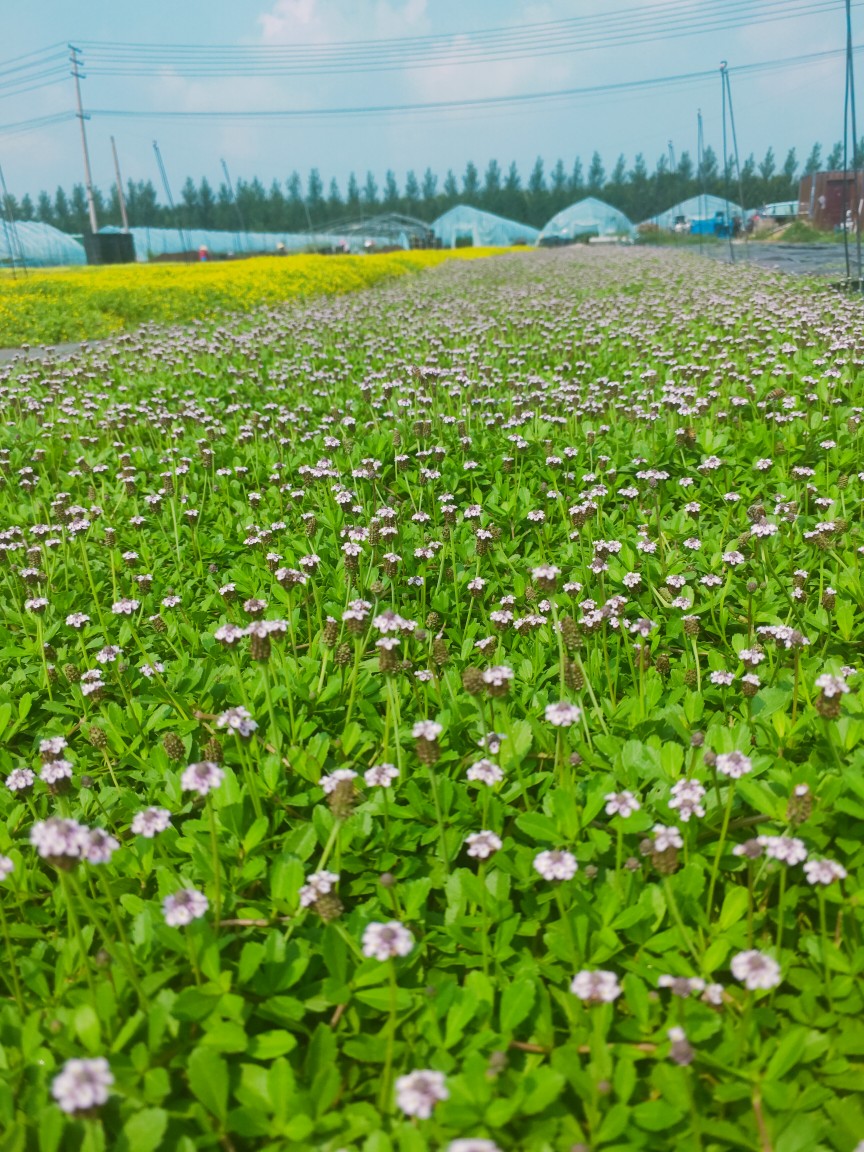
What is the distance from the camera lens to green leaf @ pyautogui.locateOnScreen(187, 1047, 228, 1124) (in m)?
1.54

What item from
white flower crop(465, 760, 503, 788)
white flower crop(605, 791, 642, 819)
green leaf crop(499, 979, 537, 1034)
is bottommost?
green leaf crop(499, 979, 537, 1034)

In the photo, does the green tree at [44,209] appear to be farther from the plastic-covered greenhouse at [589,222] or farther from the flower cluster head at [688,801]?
the flower cluster head at [688,801]

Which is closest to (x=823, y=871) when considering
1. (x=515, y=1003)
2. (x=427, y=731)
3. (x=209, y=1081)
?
(x=515, y=1003)

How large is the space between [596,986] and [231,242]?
86785 mm

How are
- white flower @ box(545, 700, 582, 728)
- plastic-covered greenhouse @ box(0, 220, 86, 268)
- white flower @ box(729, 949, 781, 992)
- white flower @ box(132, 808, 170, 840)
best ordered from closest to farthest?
white flower @ box(729, 949, 781, 992) < white flower @ box(132, 808, 170, 840) < white flower @ box(545, 700, 582, 728) < plastic-covered greenhouse @ box(0, 220, 86, 268)

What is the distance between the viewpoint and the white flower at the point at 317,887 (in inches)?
71.1

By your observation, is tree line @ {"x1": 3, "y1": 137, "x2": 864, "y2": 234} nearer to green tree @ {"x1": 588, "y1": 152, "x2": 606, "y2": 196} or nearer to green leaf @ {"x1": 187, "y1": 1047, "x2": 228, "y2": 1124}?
green tree @ {"x1": 588, "y1": 152, "x2": 606, "y2": 196}

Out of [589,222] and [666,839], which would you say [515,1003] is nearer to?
[666,839]

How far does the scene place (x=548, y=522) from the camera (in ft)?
14.9

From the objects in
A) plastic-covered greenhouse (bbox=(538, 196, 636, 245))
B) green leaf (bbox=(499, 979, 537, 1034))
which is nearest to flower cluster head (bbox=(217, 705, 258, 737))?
green leaf (bbox=(499, 979, 537, 1034))

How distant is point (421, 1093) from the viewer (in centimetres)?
133

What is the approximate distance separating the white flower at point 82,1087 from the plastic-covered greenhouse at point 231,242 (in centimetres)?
6380

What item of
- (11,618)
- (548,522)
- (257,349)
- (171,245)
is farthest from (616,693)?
(171,245)

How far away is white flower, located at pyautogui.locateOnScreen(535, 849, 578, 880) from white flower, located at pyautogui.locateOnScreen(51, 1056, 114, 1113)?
3.15ft
